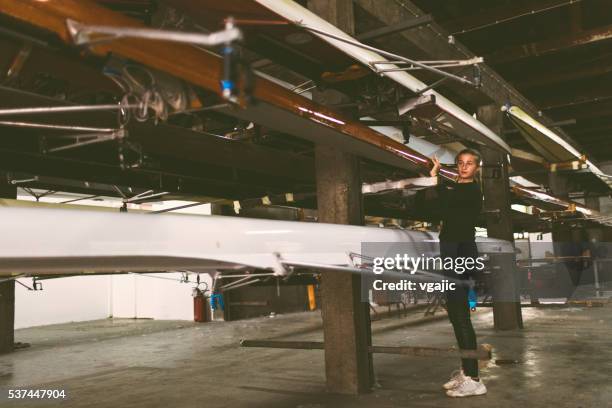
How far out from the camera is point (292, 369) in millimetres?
4578

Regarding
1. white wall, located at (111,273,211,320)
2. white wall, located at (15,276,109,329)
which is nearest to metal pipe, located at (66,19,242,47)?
white wall, located at (111,273,211,320)

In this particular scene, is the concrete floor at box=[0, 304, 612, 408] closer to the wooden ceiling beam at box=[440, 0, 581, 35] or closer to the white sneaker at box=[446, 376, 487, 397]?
the white sneaker at box=[446, 376, 487, 397]

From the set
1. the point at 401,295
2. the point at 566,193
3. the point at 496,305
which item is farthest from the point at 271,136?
the point at 566,193

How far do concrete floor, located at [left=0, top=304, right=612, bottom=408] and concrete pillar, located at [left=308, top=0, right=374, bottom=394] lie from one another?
18 centimetres

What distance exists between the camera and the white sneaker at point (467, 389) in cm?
336

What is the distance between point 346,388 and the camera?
146 inches

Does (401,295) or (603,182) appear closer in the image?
(401,295)

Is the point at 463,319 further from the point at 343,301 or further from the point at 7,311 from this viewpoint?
the point at 7,311

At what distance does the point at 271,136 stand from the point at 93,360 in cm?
334

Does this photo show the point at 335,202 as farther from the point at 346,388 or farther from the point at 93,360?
the point at 93,360

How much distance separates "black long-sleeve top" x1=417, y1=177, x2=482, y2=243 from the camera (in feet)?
11.6

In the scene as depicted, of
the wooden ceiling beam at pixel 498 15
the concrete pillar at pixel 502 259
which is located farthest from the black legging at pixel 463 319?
the wooden ceiling beam at pixel 498 15

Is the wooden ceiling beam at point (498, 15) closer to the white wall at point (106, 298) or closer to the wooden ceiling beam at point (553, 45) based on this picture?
the wooden ceiling beam at point (553, 45)

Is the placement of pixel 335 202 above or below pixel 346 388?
above
